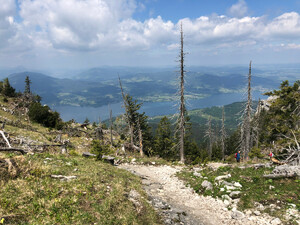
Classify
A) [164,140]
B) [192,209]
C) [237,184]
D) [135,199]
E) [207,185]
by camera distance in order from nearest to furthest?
[135,199], [192,209], [237,184], [207,185], [164,140]

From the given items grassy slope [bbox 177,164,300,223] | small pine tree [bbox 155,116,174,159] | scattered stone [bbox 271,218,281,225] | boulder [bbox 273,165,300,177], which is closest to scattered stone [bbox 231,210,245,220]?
grassy slope [bbox 177,164,300,223]

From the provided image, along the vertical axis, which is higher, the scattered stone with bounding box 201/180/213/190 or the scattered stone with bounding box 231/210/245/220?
Result: the scattered stone with bounding box 231/210/245/220

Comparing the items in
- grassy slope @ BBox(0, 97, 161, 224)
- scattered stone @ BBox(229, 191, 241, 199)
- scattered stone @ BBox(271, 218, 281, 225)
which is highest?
grassy slope @ BBox(0, 97, 161, 224)

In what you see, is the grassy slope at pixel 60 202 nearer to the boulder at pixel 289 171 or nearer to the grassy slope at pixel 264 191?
the grassy slope at pixel 264 191

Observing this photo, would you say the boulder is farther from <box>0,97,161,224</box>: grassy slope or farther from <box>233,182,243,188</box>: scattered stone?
<box>0,97,161,224</box>: grassy slope

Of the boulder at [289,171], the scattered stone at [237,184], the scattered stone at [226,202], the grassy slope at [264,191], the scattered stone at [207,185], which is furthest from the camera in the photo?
the scattered stone at [207,185]

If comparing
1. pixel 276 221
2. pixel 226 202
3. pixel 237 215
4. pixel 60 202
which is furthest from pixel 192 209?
pixel 60 202

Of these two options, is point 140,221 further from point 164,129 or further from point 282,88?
point 164,129

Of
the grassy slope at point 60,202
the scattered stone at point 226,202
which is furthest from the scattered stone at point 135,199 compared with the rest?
the scattered stone at point 226,202

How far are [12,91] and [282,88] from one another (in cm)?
7300

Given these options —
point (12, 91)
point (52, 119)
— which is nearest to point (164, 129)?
point (52, 119)

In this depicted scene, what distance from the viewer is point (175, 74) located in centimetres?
2194

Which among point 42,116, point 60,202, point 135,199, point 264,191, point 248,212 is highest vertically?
point 60,202

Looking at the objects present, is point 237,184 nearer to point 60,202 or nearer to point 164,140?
A: point 60,202
